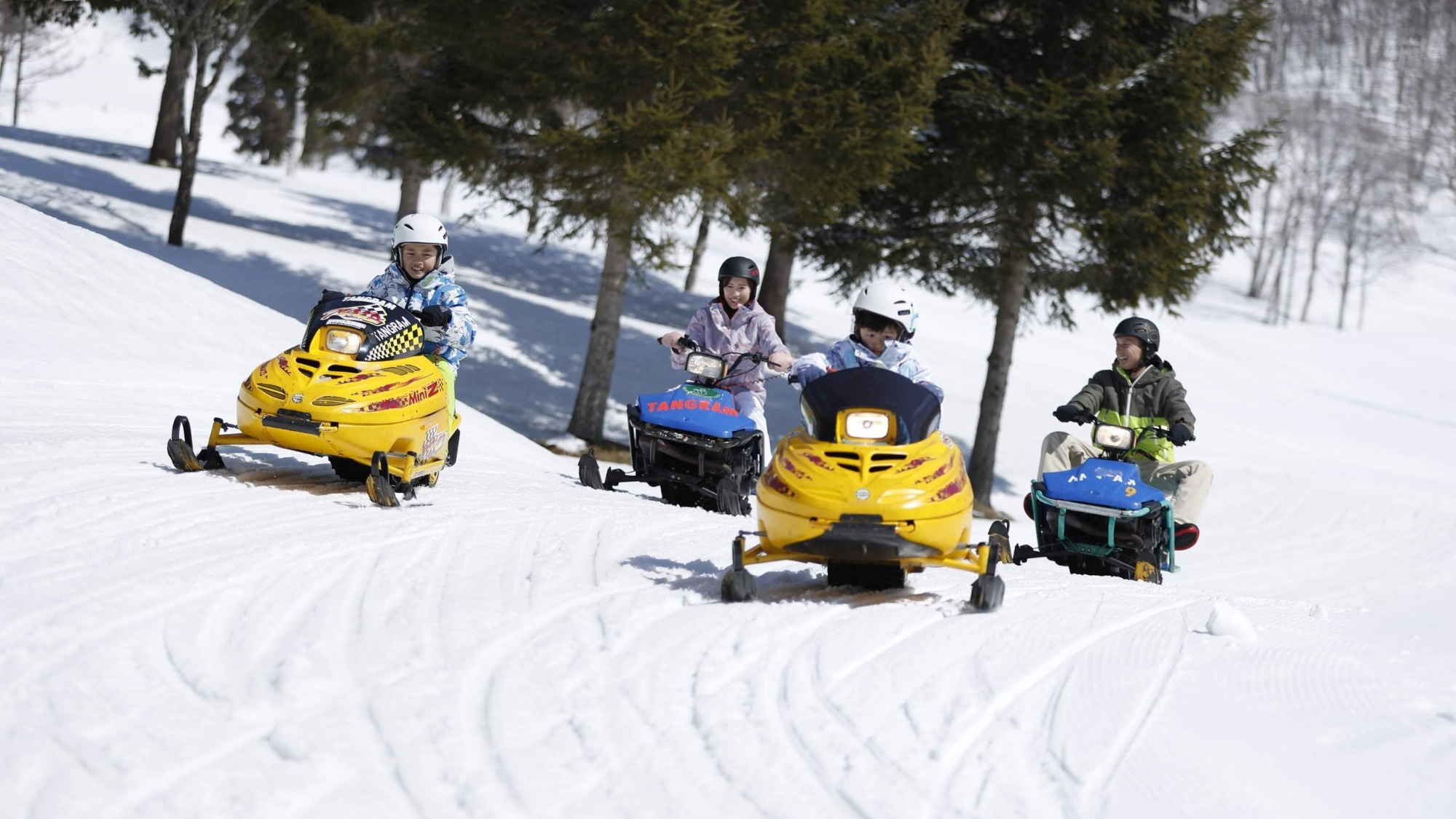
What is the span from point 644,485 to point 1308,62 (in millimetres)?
95783

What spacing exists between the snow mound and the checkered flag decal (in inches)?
176

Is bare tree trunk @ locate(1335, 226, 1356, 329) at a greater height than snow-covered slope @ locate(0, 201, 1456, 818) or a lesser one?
greater

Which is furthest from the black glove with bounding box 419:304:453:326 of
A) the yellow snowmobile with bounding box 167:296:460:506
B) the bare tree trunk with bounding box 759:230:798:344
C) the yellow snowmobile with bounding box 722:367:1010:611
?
the bare tree trunk with bounding box 759:230:798:344

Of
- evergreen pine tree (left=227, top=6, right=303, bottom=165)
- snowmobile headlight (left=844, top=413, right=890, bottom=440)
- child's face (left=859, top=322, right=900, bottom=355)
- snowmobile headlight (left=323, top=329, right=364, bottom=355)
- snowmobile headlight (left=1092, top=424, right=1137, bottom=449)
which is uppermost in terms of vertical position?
evergreen pine tree (left=227, top=6, right=303, bottom=165)

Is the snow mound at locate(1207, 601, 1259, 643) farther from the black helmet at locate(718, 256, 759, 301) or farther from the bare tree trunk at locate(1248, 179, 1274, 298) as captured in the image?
the bare tree trunk at locate(1248, 179, 1274, 298)

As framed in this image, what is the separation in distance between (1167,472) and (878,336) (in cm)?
279

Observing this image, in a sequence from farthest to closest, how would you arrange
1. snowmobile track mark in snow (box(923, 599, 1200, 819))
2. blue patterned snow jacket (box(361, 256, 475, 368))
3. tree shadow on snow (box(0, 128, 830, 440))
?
tree shadow on snow (box(0, 128, 830, 440)), blue patterned snow jacket (box(361, 256, 475, 368)), snowmobile track mark in snow (box(923, 599, 1200, 819))

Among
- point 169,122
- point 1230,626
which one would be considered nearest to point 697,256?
point 169,122

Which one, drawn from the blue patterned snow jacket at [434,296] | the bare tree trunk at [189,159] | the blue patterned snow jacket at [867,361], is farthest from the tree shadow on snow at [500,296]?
the blue patterned snow jacket at [867,361]

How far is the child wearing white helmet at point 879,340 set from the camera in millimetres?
6566

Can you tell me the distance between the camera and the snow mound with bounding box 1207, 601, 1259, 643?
5.39 m

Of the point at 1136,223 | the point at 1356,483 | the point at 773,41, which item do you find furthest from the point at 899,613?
the point at 1356,483

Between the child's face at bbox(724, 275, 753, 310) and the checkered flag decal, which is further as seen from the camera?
the child's face at bbox(724, 275, 753, 310)

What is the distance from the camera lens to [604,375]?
15.6 m
